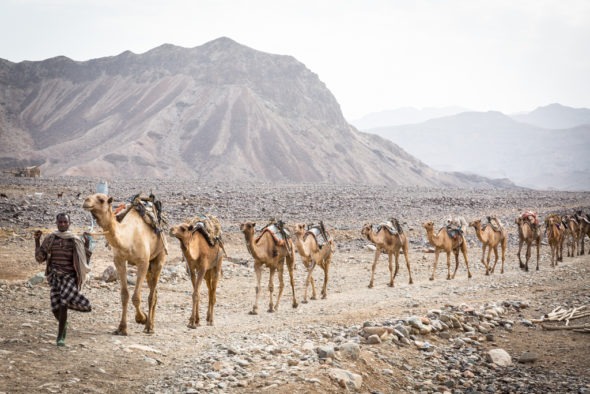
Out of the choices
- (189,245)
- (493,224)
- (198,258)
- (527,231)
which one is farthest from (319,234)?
(527,231)

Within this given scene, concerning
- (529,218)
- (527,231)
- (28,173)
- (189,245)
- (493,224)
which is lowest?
(527,231)

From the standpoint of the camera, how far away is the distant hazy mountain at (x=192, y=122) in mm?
91312

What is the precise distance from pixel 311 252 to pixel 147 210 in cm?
629

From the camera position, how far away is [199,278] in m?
10.4

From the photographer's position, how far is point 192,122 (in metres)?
102

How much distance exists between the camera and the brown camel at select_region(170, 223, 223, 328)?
32.8 feet

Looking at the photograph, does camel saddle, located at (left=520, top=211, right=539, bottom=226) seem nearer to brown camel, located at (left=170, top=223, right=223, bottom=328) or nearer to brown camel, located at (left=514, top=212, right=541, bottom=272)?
brown camel, located at (left=514, top=212, right=541, bottom=272)

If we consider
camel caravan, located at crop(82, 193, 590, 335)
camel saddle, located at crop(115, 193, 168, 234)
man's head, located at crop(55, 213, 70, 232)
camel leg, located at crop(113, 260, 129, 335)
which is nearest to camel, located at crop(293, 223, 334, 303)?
camel caravan, located at crop(82, 193, 590, 335)

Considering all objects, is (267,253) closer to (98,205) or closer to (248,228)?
(248,228)

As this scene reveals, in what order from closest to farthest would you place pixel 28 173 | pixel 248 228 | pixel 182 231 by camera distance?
pixel 182 231 < pixel 248 228 < pixel 28 173

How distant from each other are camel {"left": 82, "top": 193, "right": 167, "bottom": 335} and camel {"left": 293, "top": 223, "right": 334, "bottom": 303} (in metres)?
5.21

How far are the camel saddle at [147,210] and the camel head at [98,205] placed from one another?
2.56 ft

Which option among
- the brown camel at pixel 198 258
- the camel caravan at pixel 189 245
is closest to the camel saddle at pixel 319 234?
the camel caravan at pixel 189 245

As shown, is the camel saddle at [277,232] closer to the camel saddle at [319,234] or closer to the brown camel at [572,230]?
the camel saddle at [319,234]
